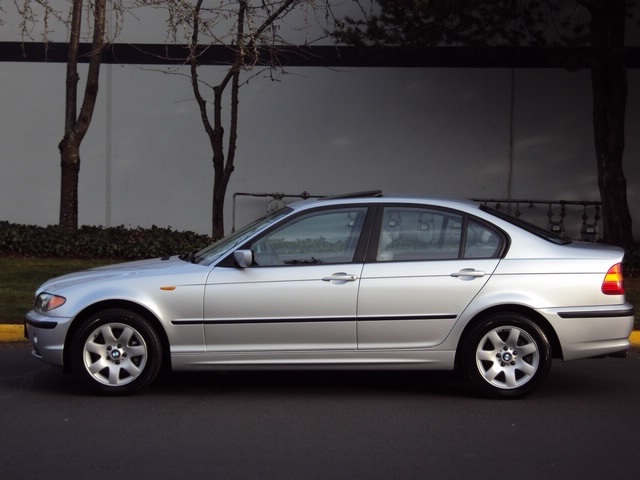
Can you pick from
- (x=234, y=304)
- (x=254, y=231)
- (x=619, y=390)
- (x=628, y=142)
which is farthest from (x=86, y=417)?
(x=628, y=142)

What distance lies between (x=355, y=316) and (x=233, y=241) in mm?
1166

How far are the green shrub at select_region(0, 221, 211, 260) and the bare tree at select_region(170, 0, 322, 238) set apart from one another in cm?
123

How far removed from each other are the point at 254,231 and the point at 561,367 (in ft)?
9.97

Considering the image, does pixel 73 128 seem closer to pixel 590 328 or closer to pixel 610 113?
pixel 610 113

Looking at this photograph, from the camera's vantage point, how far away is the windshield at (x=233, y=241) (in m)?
7.37

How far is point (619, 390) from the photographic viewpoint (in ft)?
24.9

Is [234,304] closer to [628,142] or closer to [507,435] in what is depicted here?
[507,435]

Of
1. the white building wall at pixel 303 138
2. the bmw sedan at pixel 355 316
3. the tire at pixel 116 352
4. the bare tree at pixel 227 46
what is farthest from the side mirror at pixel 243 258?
the white building wall at pixel 303 138

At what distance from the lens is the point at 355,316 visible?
704 cm

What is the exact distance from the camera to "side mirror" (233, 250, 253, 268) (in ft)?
23.2

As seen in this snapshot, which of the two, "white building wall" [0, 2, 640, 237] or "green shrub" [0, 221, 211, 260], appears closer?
"green shrub" [0, 221, 211, 260]

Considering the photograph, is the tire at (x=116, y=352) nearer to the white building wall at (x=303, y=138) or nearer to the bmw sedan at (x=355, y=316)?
the bmw sedan at (x=355, y=316)

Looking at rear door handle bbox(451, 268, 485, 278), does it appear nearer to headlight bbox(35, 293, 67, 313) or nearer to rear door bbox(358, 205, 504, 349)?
rear door bbox(358, 205, 504, 349)

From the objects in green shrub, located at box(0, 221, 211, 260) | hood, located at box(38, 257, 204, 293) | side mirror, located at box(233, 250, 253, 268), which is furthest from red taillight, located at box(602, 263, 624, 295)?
green shrub, located at box(0, 221, 211, 260)
